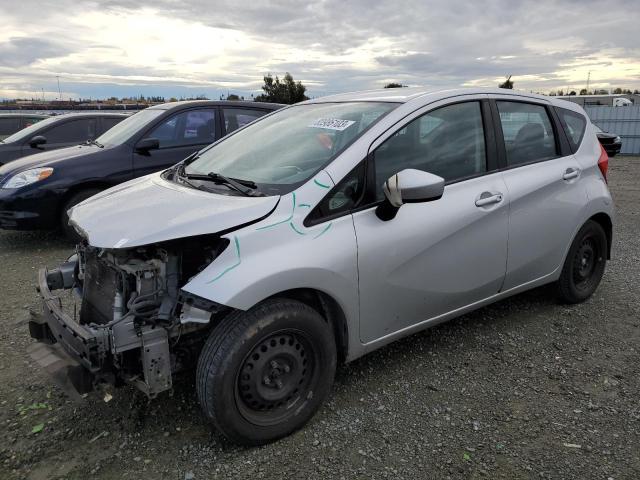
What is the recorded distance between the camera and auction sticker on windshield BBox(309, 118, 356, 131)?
312 cm

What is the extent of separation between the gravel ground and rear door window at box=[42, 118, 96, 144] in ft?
18.2

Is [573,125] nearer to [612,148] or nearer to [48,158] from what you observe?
[48,158]

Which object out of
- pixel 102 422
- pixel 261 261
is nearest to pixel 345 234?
pixel 261 261

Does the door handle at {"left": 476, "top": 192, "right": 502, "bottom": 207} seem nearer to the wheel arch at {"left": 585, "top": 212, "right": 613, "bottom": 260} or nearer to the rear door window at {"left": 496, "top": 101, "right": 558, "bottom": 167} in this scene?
the rear door window at {"left": 496, "top": 101, "right": 558, "bottom": 167}

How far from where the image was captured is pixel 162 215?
255 centimetres

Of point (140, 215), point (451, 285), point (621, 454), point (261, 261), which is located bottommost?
point (621, 454)

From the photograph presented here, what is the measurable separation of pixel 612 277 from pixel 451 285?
2.81m

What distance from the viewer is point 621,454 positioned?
8.50ft

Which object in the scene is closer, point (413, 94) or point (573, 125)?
point (413, 94)

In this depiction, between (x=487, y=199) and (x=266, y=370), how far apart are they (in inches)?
69.7

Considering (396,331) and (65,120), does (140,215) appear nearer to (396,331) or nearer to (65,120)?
(396,331)

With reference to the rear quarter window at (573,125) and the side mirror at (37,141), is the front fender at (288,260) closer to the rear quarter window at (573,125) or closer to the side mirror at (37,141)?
the rear quarter window at (573,125)

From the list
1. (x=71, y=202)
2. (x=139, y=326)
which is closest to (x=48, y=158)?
(x=71, y=202)

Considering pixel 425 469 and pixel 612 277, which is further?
pixel 612 277
